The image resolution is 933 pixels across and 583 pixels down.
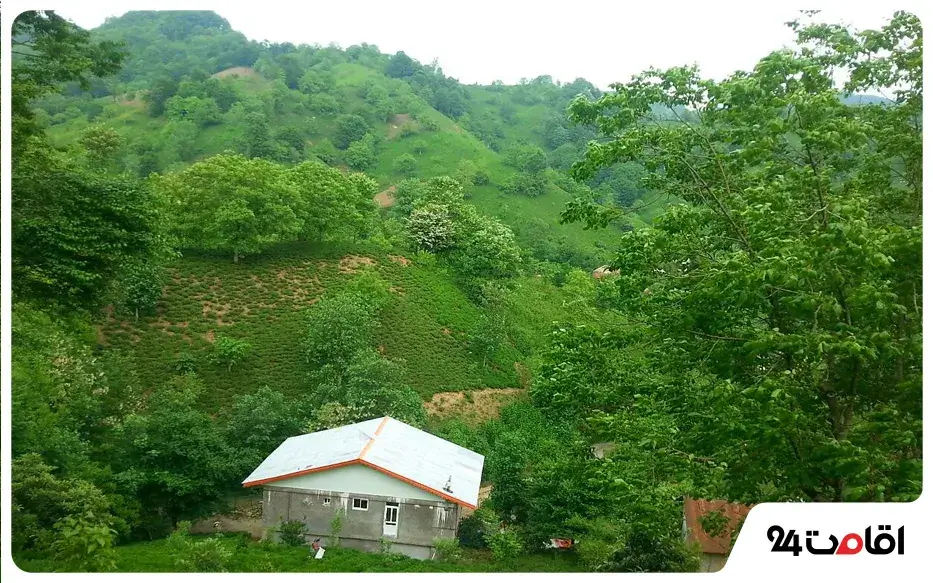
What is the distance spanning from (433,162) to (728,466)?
2838 centimetres

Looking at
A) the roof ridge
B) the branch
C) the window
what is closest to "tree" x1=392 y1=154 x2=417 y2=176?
the roof ridge

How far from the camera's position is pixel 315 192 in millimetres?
14789

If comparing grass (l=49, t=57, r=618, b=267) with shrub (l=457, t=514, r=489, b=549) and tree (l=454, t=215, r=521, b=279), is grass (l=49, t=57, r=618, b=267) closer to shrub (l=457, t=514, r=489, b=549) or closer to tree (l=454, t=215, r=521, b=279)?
tree (l=454, t=215, r=521, b=279)

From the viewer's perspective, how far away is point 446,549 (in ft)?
20.5

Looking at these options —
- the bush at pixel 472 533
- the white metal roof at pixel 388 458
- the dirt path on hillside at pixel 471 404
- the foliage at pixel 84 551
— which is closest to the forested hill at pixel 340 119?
the dirt path on hillside at pixel 471 404

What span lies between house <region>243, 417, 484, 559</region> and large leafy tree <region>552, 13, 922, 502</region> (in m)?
2.27

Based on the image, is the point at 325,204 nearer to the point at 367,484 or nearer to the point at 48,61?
the point at 367,484

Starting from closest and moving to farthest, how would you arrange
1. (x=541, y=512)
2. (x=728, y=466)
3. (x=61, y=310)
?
(x=728, y=466), (x=61, y=310), (x=541, y=512)

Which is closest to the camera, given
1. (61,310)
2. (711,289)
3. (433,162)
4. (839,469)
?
(839,469)

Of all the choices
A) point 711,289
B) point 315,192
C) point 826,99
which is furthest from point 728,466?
point 315,192

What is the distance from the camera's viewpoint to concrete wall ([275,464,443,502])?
621 centimetres

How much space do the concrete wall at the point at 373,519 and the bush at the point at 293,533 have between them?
59 millimetres

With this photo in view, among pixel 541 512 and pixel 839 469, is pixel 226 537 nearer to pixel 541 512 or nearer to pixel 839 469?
pixel 541 512

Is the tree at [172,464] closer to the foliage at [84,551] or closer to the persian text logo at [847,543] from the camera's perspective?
the foliage at [84,551]
